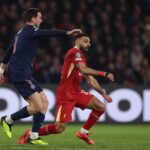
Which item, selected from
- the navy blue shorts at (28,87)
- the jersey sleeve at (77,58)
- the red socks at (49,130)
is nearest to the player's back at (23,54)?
the navy blue shorts at (28,87)

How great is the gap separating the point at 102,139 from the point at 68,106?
5.63 feet

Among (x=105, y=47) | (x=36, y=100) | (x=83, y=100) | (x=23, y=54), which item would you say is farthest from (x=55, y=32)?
(x=105, y=47)

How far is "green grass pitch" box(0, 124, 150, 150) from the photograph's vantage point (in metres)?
11.3

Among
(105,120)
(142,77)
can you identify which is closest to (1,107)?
(105,120)

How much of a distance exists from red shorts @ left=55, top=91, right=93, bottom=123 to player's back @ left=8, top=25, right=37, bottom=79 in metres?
0.84

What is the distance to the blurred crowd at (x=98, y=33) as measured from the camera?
1900 centimetres

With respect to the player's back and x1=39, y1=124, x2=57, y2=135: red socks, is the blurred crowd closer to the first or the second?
x1=39, y1=124, x2=57, y2=135: red socks

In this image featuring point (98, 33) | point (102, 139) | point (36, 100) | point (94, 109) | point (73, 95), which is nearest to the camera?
point (36, 100)

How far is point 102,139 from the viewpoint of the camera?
1340cm

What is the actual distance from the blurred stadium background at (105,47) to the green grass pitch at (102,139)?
0.82ft

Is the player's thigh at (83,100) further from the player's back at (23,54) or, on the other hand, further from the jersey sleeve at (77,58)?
the player's back at (23,54)

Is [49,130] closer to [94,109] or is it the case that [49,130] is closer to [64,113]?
[64,113]

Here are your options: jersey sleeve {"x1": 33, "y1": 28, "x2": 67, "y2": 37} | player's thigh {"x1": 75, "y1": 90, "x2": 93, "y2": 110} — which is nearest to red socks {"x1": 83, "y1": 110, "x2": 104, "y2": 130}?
player's thigh {"x1": 75, "y1": 90, "x2": 93, "y2": 110}

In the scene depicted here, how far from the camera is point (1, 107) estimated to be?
17.5m
